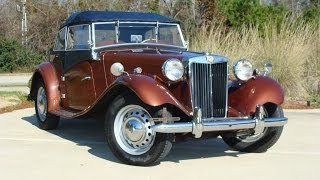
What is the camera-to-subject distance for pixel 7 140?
815 centimetres

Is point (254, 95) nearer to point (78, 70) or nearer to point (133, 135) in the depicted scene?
point (133, 135)

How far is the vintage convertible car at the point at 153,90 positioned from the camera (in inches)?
247

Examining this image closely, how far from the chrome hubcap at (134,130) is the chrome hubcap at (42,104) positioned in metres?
2.91

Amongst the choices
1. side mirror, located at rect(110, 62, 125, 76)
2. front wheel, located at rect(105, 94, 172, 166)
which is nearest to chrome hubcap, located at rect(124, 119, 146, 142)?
front wheel, located at rect(105, 94, 172, 166)

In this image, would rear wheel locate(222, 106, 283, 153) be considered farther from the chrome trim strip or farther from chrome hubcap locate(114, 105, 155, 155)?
chrome hubcap locate(114, 105, 155, 155)

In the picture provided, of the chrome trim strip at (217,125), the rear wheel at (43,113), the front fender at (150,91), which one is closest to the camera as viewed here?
the chrome trim strip at (217,125)

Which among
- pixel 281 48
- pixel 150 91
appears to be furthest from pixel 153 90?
pixel 281 48

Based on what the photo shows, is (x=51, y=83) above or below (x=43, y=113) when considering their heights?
above

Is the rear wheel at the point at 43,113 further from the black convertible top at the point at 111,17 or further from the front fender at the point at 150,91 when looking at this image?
the front fender at the point at 150,91

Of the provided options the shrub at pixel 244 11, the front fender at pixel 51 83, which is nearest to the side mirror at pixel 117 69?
the front fender at pixel 51 83

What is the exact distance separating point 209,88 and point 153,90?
32.7 inches

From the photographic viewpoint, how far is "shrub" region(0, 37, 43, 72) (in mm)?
29688

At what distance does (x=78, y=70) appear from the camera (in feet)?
26.6

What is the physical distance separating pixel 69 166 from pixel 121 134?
28.4 inches
